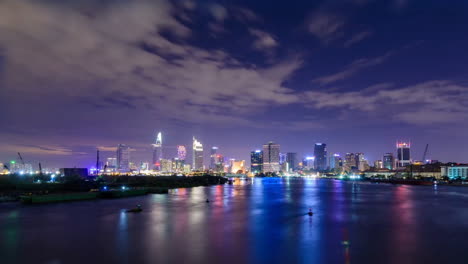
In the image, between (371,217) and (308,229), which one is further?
(371,217)

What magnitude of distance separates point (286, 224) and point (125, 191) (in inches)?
1706

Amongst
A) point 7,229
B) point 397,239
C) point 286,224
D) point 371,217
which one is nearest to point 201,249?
point 286,224

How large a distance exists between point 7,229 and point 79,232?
6.68 metres

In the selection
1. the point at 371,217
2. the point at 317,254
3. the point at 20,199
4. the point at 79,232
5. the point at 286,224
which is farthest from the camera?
the point at 20,199

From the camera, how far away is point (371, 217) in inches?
1507

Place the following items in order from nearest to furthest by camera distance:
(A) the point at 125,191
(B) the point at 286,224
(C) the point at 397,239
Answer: (C) the point at 397,239 < (B) the point at 286,224 < (A) the point at 125,191

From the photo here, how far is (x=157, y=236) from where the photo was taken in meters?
26.2

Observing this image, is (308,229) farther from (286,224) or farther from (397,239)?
(397,239)

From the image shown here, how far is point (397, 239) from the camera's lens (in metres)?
25.7

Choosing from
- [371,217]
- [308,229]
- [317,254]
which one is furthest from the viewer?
[371,217]

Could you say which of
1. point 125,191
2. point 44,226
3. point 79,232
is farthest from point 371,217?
→ point 125,191

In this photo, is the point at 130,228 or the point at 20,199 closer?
the point at 130,228

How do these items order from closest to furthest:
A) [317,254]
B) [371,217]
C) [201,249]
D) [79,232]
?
[317,254], [201,249], [79,232], [371,217]

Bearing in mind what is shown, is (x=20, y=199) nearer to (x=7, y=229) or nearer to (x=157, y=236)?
(x=7, y=229)
